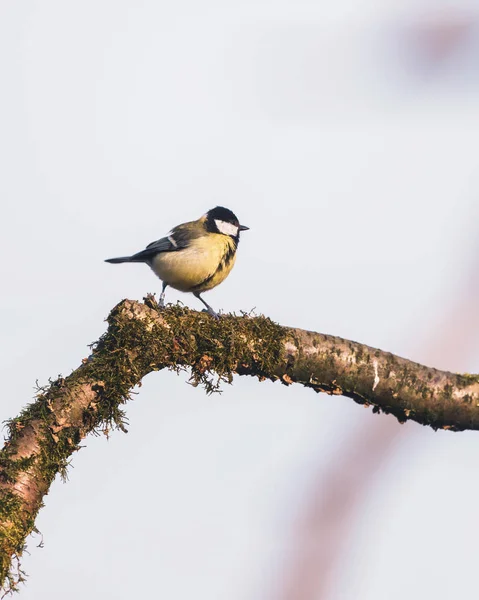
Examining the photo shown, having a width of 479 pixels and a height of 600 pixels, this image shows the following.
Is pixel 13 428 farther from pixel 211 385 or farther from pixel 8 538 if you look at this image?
pixel 211 385

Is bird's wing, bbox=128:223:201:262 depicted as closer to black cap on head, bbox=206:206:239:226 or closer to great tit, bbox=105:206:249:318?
great tit, bbox=105:206:249:318

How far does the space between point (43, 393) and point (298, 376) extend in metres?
1.46

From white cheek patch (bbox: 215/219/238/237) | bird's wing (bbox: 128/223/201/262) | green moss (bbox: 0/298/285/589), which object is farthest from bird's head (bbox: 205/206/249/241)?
green moss (bbox: 0/298/285/589)

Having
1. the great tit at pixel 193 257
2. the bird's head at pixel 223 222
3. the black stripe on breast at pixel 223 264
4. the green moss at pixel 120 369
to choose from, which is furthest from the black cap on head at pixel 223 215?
the green moss at pixel 120 369

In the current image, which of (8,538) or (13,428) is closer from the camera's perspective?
(8,538)

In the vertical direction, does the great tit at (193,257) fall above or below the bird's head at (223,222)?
below

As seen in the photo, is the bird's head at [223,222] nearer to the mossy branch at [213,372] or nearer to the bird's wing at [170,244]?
the bird's wing at [170,244]

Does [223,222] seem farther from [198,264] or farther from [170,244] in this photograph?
[198,264]

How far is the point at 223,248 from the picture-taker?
7.71 metres

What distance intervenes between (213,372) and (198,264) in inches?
119

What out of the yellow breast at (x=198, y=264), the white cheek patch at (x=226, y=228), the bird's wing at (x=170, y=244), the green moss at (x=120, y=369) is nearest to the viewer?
the green moss at (x=120, y=369)

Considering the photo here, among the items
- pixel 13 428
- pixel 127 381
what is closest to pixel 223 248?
pixel 127 381

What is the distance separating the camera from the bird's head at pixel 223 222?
27.0 feet

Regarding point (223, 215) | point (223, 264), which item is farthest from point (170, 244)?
point (223, 215)
